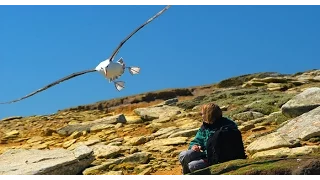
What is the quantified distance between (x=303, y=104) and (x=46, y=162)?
545cm

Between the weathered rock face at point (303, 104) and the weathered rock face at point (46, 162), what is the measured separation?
14.6ft

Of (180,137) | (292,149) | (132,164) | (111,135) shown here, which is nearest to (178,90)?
(111,135)

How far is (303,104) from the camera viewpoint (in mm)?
11906

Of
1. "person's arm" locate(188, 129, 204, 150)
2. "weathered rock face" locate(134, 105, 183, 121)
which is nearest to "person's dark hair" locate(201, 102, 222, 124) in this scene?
"person's arm" locate(188, 129, 204, 150)

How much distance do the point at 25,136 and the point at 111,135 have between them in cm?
373

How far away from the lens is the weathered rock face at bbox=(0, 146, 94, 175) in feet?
28.5

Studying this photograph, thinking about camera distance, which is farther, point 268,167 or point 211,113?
point 211,113

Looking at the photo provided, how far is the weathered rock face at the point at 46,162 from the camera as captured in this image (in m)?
8.67

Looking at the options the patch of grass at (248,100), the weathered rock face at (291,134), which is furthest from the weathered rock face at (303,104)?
the patch of grass at (248,100)

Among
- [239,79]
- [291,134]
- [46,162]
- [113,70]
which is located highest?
[239,79]

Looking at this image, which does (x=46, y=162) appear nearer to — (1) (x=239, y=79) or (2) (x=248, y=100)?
(2) (x=248, y=100)

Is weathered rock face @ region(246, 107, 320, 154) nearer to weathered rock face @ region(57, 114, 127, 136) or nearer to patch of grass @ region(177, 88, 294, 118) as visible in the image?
patch of grass @ region(177, 88, 294, 118)

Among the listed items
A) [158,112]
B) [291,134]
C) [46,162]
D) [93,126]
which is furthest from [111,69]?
[158,112]
